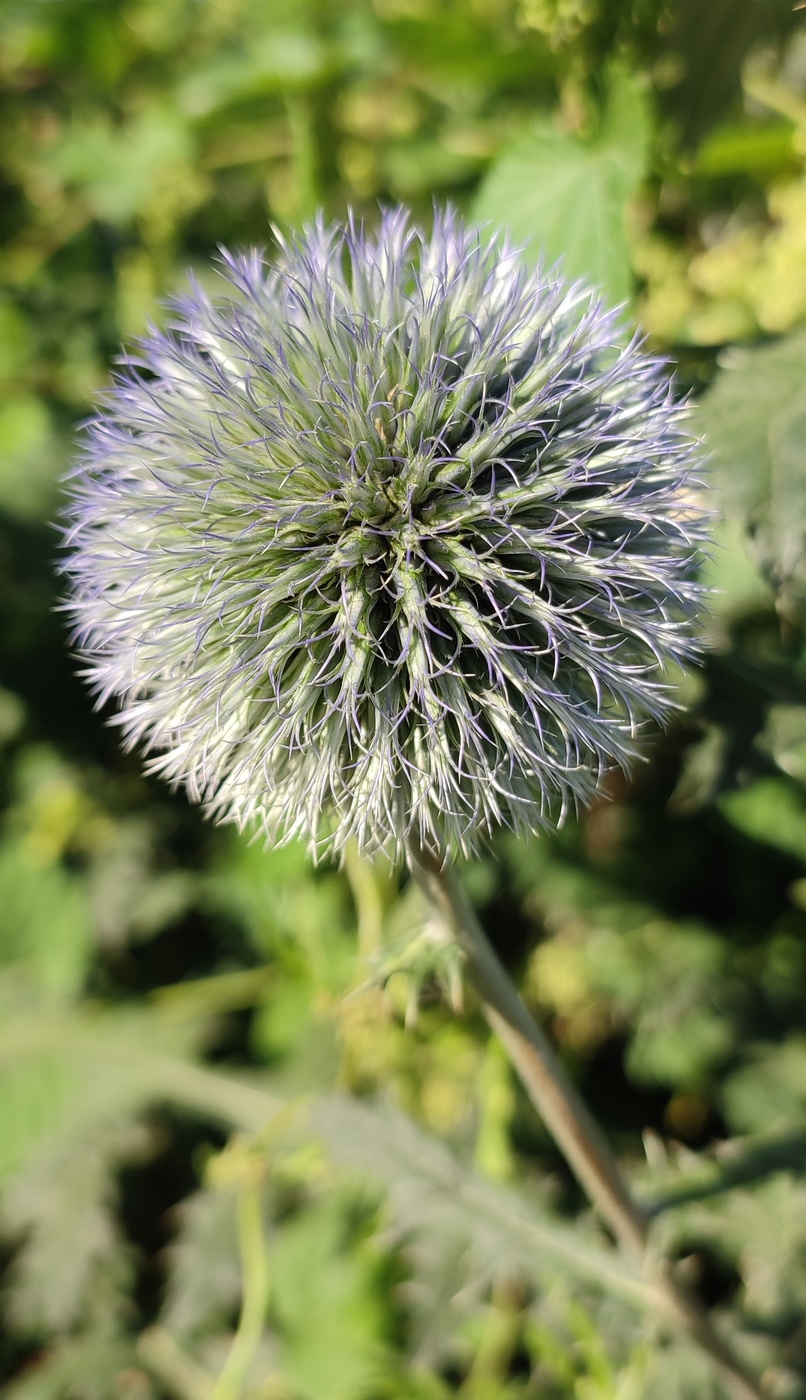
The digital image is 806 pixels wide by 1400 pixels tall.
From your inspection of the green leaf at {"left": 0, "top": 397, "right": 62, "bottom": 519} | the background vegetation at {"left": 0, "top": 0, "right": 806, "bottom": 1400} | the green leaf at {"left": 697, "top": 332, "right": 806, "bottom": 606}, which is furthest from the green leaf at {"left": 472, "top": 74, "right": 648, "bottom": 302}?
the green leaf at {"left": 0, "top": 397, "right": 62, "bottom": 519}

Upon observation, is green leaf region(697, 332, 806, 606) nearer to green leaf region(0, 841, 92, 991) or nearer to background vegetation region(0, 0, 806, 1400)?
background vegetation region(0, 0, 806, 1400)

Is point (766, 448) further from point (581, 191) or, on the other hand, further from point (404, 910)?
point (404, 910)

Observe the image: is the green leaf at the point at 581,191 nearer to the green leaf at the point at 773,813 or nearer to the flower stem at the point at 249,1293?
the green leaf at the point at 773,813

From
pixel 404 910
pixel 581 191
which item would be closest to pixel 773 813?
pixel 404 910

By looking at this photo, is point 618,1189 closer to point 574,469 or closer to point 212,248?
point 574,469

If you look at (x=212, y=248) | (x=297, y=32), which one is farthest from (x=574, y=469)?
(x=212, y=248)

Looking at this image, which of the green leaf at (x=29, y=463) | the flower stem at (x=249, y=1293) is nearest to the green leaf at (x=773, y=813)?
the flower stem at (x=249, y=1293)
